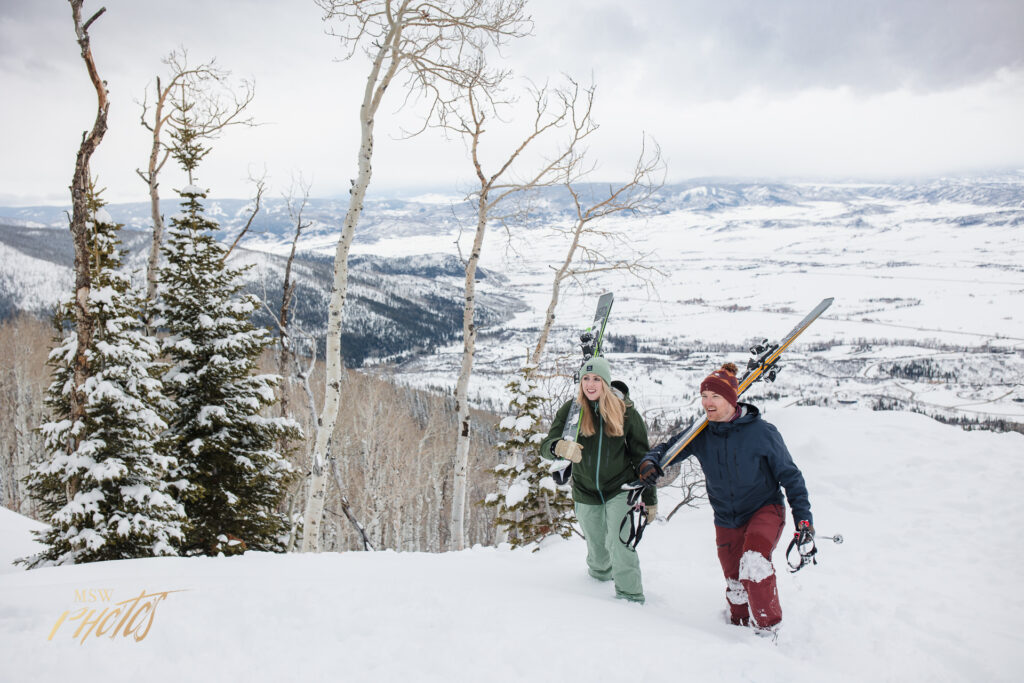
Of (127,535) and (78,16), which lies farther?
(127,535)

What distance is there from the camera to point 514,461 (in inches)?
386

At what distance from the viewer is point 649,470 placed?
388 cm

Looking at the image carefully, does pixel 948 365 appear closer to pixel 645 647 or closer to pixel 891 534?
pixel 891 534

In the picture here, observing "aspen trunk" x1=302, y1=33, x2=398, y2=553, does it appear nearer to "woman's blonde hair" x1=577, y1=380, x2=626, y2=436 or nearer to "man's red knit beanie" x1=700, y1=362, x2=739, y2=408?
"woman's blonde hair" x1=577, y1=380, x2=626, y2=436

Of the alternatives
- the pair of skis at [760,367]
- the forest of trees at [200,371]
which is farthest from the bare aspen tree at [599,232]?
the pair of skis at [760,367]

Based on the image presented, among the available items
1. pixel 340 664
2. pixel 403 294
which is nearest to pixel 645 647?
pixel 340 664

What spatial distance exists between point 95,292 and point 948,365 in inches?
5266

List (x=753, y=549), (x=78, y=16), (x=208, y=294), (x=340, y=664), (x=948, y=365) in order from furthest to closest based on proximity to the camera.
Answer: (x=948, y=365), (x=208, y=294), (x=78, y=16), (x=753, y=549), (x=340, y=664)

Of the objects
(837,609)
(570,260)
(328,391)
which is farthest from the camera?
(570,260)

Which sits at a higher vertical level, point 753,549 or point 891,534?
point 753,549

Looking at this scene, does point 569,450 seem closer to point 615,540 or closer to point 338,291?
point 615,540

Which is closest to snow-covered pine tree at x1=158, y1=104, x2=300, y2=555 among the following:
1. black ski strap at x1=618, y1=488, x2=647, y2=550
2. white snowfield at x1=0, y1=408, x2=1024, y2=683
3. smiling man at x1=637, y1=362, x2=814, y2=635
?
white snowfield at x1=0, y1=408, x2=1024, y2=683

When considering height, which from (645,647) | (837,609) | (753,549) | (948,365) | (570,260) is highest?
(570,260)

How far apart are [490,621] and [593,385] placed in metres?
1.81
